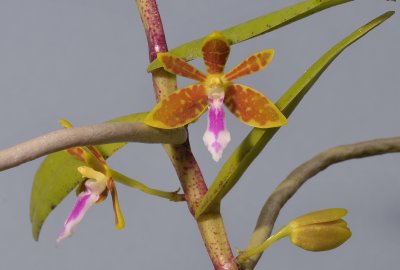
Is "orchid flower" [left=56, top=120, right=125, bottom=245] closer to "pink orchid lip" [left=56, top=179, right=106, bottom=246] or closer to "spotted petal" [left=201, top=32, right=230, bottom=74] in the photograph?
"pink orchid lip" [left=56, top=179, right=106, bottom=246]

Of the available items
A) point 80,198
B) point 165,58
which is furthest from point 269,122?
point 80,198

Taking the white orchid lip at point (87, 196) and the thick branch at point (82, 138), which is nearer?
the thick branch at point (82, 138)

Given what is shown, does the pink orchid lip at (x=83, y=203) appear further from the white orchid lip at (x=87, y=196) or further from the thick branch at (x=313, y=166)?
the thick branch at (x=313, y=166)

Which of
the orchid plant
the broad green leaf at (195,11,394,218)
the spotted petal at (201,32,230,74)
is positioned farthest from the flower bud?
the spotted petal at (201,32,230,74)

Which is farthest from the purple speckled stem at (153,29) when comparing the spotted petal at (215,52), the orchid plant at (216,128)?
the spotted petal at (215,52)

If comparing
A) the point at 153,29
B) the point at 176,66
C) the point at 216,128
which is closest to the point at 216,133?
the point at 216,128

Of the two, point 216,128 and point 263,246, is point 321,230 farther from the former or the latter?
point 216,128
